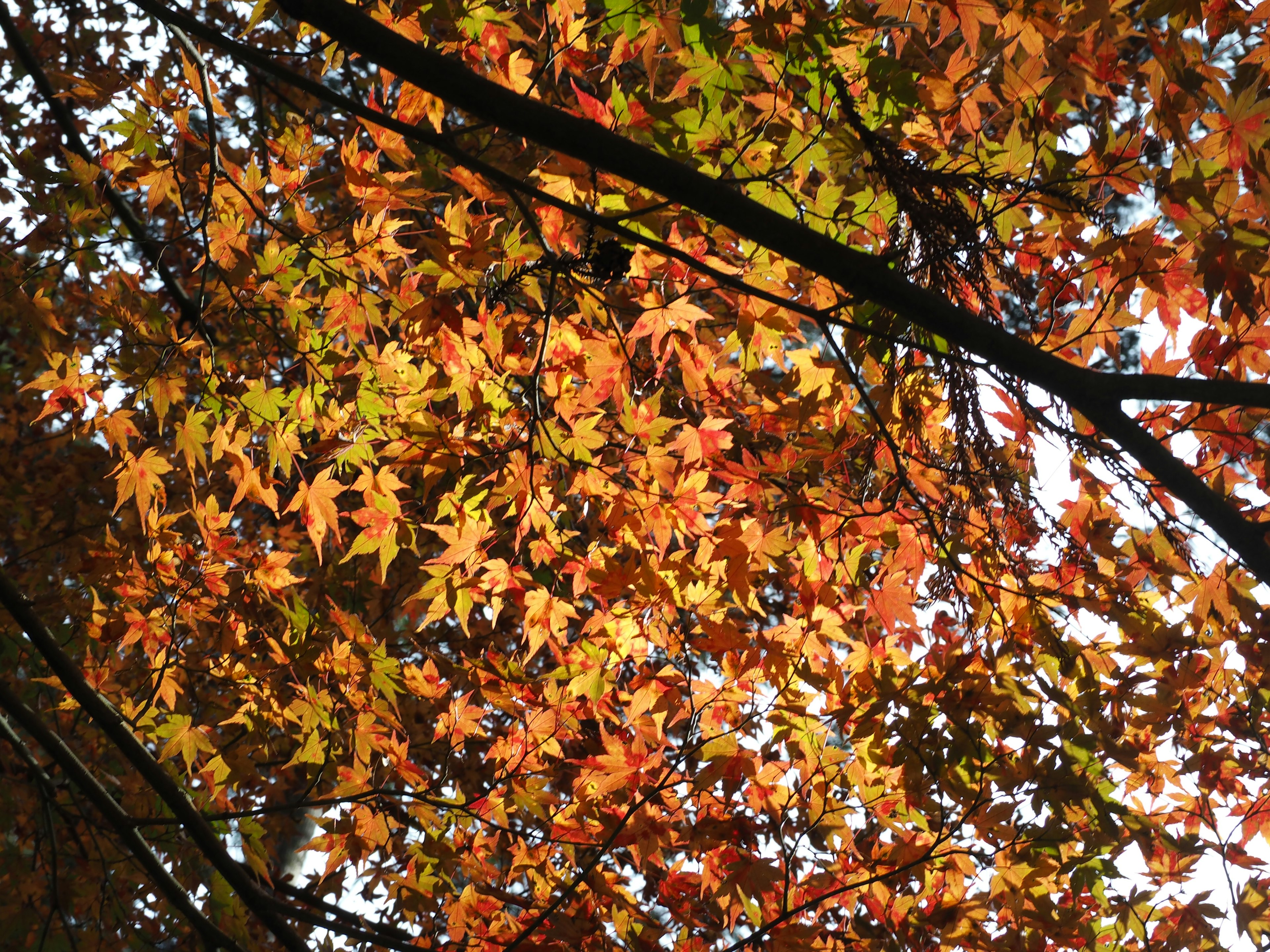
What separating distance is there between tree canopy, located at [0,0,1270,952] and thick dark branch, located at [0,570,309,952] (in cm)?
1

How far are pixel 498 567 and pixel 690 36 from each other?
155 centimetres

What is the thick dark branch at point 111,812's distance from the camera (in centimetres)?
239

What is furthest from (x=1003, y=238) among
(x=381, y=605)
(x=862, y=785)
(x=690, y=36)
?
(x=381, y=605)

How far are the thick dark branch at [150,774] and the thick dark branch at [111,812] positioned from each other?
0.02 m

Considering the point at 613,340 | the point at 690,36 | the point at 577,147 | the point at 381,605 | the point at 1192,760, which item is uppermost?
the point at 381,605

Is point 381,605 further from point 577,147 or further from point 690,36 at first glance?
point 577,147

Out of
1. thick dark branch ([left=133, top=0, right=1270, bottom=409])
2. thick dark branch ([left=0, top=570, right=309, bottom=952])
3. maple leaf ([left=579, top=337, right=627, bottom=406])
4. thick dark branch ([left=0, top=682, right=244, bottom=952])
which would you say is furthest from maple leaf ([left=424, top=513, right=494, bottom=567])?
thick dark branch ([left=133, top=0, right=1270, bottom=409])

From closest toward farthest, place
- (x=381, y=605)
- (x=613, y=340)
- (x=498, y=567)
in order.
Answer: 1. (x=613, y=340)
2. (x=498, y=567)
3. (x=381, y=605)

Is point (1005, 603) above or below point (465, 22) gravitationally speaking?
below

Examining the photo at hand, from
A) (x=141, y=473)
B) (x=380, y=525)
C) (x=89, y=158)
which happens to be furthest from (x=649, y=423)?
(x=89, y=158)

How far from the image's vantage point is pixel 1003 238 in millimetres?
2441

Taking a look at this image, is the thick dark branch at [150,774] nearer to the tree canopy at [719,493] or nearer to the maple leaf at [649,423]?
the tree canopy at [719,493]

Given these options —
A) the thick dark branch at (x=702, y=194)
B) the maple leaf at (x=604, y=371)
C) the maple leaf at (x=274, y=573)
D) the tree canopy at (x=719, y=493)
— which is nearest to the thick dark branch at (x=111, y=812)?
the tree canopy at (x=719, y=493)

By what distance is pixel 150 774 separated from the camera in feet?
7.73
